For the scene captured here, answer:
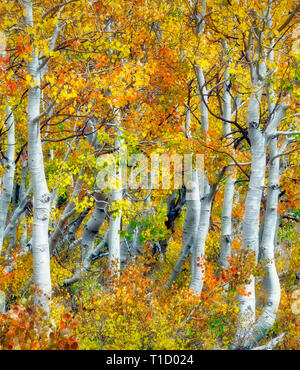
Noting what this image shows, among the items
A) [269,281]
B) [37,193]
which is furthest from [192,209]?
[37,193]

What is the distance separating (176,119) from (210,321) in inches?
238

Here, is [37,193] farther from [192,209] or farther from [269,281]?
[269,281]

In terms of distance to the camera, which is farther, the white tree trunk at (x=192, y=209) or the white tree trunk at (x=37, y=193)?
the white tree trunk at (x=192, y=209)

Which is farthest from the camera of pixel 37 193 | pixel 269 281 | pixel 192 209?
pixel 192 209

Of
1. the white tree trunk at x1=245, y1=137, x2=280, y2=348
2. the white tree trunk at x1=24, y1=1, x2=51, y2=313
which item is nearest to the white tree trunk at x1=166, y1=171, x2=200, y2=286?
the white tree trunk at x1=245, y1=137, x2=280, y2=348

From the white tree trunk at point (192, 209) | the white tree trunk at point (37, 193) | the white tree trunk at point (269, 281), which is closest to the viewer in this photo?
the white tree trunk at point (37, 193)

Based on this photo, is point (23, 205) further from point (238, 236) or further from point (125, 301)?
point (238, 236)

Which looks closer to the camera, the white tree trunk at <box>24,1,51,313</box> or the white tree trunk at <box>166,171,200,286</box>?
the white tree trunk at <box>24,1,51,313</box>

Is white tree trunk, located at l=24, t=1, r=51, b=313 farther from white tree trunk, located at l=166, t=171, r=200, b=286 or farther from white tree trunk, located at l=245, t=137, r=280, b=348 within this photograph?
white tree trunk, located at l=166, t=171, r=200, b=286

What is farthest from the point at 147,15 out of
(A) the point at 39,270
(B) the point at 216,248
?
(B) the point at 216,248

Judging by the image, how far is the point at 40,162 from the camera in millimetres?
6805

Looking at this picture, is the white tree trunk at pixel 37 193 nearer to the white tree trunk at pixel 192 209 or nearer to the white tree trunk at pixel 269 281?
the white tree trunk at pixel 269 281

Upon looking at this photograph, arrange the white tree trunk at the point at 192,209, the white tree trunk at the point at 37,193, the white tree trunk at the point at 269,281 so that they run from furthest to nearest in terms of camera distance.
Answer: the white tree trunk at the point at 192,209
the white tree trunk at the point at 269,281
the white tree trunk at the point at 37,193

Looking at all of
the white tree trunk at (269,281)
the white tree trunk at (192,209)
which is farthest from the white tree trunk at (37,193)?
the white tree trunk at (192,209)
